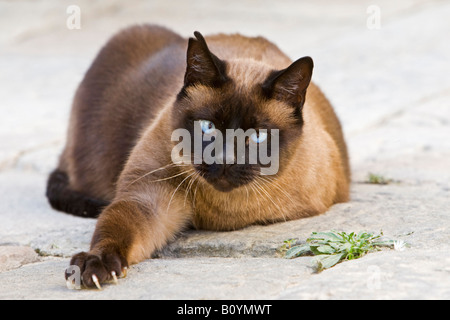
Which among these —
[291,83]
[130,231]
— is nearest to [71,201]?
[130,231]

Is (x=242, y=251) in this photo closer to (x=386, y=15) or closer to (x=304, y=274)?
(x=304, y=274)

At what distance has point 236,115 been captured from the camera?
269 cm

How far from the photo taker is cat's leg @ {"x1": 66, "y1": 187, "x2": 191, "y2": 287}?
2.28 meters

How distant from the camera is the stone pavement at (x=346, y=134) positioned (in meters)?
2.18

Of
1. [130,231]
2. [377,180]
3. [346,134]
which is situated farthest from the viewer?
[346,134]

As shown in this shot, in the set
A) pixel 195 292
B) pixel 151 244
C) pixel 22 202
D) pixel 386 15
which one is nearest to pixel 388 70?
pixel 386 15

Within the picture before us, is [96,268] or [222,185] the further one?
[222,185]

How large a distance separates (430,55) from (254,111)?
486cm

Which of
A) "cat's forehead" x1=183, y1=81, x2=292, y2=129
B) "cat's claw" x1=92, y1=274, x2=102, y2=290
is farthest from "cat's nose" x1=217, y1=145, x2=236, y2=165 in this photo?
"cat's claw" x1=92, y1=274, x2=102, y2=290

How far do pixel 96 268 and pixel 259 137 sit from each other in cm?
83

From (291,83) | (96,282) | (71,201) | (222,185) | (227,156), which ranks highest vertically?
(291,83)

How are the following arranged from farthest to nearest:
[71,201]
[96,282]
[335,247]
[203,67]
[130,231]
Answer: [71,201]
[203,67]
[130,231]
[335,247]
[96,282]

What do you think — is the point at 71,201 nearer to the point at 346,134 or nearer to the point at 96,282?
the point at 96,282

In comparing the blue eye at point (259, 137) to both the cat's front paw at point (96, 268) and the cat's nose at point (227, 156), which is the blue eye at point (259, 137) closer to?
the cat's nose at point (227, 156)
